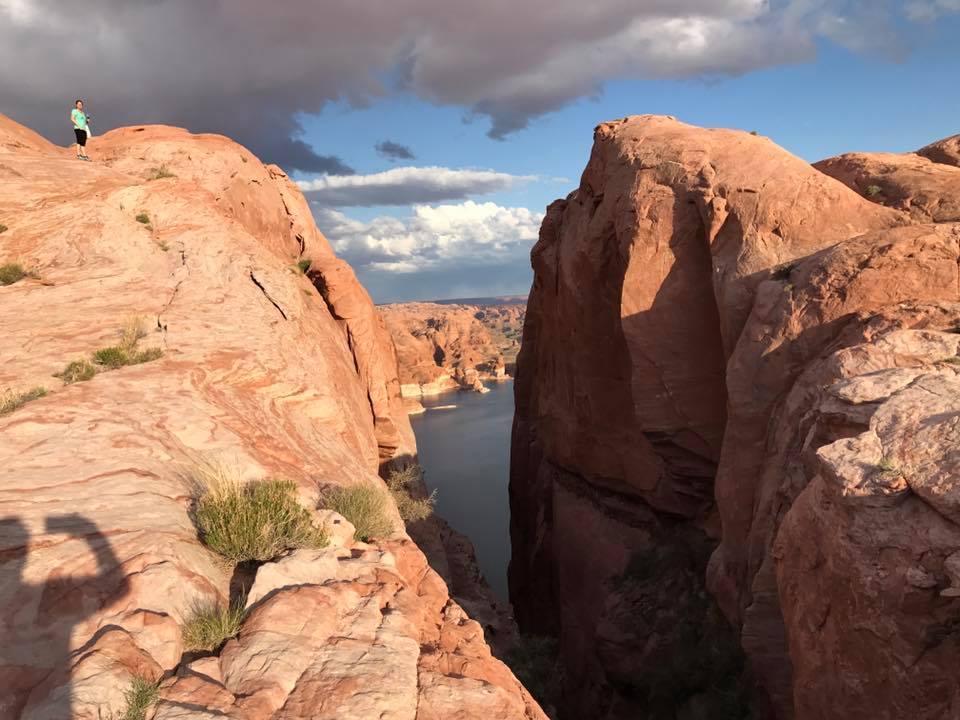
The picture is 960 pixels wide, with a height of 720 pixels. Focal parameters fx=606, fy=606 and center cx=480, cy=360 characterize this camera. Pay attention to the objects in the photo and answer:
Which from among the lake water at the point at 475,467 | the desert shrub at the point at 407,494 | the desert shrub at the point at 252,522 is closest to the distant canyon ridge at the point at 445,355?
the lake water at the point at 475,467

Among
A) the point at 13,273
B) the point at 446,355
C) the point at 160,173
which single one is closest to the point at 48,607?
the point at 13,273

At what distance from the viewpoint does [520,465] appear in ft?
88.9

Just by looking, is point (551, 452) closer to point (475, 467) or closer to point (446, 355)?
point (475, 467)

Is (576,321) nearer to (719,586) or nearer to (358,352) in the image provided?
(358,352)

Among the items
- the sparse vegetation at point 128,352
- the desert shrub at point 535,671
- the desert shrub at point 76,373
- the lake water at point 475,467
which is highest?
the sparse vegetation at point 128,352

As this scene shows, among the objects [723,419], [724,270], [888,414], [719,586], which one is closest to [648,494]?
[723,419]

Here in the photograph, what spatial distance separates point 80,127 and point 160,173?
340 cm

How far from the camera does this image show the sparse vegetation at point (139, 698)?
11.3ft

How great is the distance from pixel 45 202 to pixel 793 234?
50.9 ft

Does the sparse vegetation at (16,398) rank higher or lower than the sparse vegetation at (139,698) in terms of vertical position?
higher

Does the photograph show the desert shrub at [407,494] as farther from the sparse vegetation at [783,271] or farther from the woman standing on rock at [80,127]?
the woman standing on rock at [80,127]

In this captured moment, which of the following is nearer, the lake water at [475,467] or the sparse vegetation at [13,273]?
the sparse vegetation at [13,273]

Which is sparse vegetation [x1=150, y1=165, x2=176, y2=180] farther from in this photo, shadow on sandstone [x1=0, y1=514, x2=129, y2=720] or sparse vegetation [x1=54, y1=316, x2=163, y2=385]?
shadow on sandstone [x1=0, y1=514, x2=129, y2=720]

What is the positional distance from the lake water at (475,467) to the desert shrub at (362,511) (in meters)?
25.2
